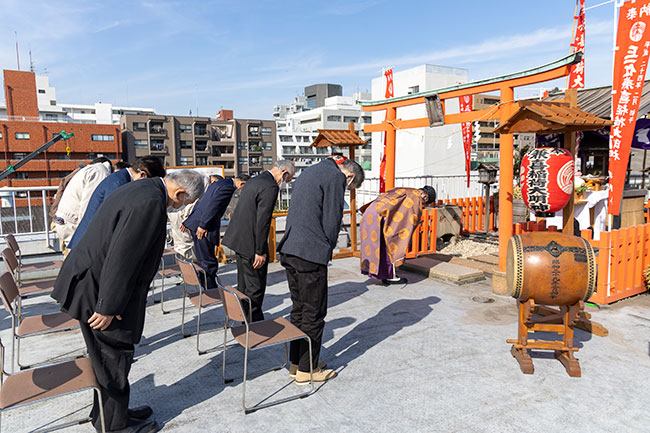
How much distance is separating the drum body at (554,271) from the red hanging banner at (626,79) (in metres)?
3.35

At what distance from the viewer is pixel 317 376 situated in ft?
11.8

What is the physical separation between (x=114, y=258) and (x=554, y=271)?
11.3ft

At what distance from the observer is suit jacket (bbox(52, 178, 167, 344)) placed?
2.53 metres

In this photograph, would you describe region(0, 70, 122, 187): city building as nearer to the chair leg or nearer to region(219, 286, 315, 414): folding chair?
region(219, 286, 315, 414): folding chair

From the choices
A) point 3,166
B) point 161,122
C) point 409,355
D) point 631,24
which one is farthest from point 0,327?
point 161,122

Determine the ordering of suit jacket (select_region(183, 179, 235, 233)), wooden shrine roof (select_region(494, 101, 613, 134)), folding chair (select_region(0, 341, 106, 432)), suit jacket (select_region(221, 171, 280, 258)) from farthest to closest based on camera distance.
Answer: suit jacket (select_region(183, 179, 235, 233)) → wooden shrine roof (select_region(494, 101, 613, 134)) → suit jacket (select_region(221, 171, 280, 258)) → folding chair (select_region(0, 341, 106, 432))

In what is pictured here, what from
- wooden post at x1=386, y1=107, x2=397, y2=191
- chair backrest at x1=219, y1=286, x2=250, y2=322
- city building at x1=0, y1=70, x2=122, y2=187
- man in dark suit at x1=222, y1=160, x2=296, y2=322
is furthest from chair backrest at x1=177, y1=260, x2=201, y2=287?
city building at x1=0, y1=70, x2=122, y2=187

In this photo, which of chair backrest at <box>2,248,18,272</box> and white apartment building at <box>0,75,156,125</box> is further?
white apartment building at <box>0,75,156,125</box>

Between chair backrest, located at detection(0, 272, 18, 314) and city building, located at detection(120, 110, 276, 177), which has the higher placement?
city building, located at detection(120, 110, 276, 177)

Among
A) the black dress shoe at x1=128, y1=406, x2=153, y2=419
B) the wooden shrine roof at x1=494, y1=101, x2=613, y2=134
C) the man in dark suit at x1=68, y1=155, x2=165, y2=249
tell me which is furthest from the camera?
the wooden shrine roof at x1=494, y1=101, x2=613, y2=134

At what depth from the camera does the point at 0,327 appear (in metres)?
4.93

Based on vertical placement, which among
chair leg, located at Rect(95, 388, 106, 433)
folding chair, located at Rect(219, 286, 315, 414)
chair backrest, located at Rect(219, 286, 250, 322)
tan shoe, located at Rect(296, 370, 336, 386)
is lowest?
tan shoe, located at Rect(296, 370, 336, 386)

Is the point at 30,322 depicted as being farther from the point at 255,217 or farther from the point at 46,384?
the point at 255,217

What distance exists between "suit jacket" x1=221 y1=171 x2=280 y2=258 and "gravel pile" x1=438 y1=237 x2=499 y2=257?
5819 mm
